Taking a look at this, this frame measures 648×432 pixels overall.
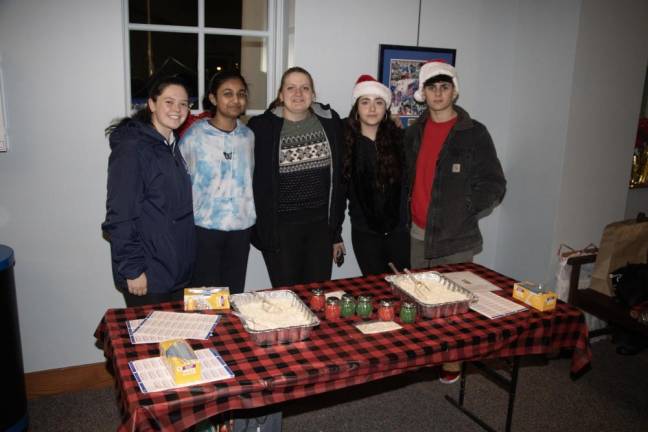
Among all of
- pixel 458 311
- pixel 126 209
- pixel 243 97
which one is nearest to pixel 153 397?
pixel 126 209

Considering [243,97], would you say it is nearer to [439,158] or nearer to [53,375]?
[439,158]

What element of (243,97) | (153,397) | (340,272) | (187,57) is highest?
(187,57)

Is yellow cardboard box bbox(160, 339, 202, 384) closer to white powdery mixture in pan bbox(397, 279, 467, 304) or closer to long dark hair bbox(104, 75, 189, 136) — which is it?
white powdery mixture in pan bbox(397, 279, 467, 304)

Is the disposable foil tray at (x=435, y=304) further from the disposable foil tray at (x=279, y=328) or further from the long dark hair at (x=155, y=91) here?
the long dark hair at (x=155, y=91)

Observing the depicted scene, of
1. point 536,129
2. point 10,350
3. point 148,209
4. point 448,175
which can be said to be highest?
point 536,129

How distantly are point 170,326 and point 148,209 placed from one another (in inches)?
21.7

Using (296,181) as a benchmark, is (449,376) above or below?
below

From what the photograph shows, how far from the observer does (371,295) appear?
2.07 m

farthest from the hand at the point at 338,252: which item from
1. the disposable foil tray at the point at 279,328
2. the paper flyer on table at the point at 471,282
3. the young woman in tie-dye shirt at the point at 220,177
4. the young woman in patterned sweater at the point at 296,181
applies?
the disposable foil tray at the point at 279,328

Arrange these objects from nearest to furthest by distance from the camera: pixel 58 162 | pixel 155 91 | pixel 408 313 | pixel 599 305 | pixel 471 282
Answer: pixel 408 313 → pixel 155 91 → pixel 471 282 → pixel 58 162 → pixel 599 305

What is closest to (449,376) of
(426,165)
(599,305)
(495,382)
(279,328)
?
(495,382)

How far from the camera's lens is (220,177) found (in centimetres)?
237

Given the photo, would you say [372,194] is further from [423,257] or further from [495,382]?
[495,382]

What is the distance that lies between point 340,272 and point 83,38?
1894 millimetres
